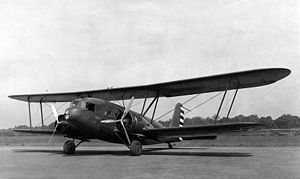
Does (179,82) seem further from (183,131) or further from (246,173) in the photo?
(246,173)

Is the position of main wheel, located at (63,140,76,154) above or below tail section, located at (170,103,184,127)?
below

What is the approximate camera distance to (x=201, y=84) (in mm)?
16891

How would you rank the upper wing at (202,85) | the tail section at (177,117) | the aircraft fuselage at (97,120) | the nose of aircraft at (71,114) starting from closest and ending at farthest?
the upper wing at (202,85), the nose of aircraft at (71,114), the aircraft fuselage at (97,120), the tail section at (177,117)

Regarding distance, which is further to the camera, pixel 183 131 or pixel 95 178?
pixel 183 131

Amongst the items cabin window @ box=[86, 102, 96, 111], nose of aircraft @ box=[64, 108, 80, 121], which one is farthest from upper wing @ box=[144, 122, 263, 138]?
nose of aircraft @ box=[64, 108, 80, 121]

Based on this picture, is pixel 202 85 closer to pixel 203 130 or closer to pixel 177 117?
pixel 203 130

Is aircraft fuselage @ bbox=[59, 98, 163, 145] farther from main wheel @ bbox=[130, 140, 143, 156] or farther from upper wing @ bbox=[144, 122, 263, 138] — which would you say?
main wheel @ bbox=[130, 140, 143, 156]

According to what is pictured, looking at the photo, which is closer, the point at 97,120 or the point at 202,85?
the point at 97,120

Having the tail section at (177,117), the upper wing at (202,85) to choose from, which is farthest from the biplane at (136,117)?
the tail section at (177,117)

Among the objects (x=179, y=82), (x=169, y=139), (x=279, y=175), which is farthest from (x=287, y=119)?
(x=279, y=175)

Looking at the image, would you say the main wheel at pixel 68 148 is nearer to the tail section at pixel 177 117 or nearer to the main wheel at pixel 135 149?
the main wheel at pixel 135 149

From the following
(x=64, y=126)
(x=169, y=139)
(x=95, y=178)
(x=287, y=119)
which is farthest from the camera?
(x=287, y=119)

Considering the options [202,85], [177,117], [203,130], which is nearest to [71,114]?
[203,130]

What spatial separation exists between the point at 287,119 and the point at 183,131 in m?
53.3
